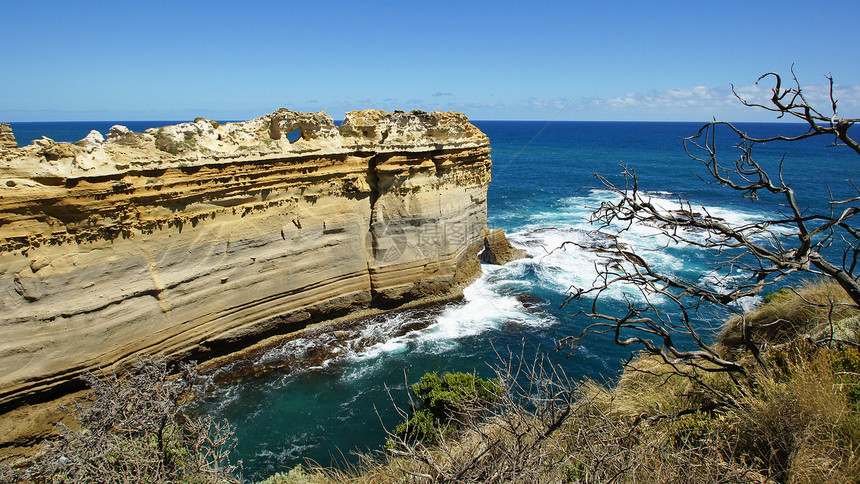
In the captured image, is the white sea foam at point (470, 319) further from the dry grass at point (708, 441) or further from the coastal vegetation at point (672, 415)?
the dry grass at point (708, 441)

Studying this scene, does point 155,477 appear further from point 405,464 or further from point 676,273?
point 676,273

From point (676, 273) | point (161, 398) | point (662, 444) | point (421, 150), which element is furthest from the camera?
point (676, 273)

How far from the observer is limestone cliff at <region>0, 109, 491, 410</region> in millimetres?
11250

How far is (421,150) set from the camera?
55.6ft

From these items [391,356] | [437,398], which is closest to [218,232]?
[391,356]

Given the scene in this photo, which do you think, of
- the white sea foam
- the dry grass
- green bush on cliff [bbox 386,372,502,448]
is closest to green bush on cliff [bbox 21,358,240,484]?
the dry grass

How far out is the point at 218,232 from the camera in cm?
1383

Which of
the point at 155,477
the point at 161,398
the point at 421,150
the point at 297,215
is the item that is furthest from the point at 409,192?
the point at 155,477

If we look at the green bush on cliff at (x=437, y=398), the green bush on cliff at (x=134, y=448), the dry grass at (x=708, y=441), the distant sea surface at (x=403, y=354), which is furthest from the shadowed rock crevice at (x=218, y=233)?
the dry grass at (x=708, y=441)

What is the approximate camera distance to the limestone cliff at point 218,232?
11250 mm

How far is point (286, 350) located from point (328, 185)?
5485 mm

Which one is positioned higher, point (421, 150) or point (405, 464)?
point (421, 150)

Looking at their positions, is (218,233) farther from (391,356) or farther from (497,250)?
(497,250)

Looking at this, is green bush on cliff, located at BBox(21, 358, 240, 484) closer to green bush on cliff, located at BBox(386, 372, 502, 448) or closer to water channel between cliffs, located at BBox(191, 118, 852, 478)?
water channel between cliffs, located at BBox(191, 118, 852, 478)
